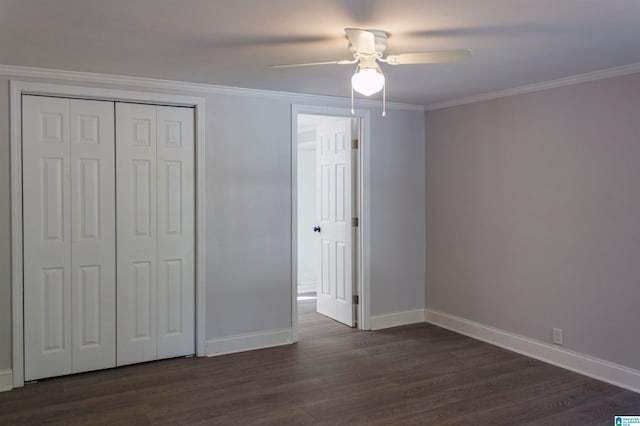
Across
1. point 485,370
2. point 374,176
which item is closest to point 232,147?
point 374,176

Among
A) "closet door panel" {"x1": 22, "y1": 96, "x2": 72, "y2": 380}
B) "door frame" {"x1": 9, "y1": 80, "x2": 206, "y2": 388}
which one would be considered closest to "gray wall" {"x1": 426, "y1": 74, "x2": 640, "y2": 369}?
"door frame" {"x1": 9, "y1": 80, "x2": 206, "y2": 388}

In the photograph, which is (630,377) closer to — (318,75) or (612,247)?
(612,247)

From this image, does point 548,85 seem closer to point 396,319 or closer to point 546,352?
point 546,352

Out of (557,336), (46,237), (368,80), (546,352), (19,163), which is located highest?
(368,80)

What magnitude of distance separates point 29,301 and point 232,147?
1.99m

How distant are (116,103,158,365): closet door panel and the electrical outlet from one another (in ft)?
10.9

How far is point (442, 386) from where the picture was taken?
375cm

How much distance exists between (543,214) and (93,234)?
3.69 metres

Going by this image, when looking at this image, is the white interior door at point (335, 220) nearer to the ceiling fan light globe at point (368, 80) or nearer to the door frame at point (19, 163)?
the door frame at point (19, 163)

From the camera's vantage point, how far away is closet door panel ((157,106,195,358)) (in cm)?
425

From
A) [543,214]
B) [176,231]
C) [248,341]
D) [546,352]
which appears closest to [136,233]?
[176,231]

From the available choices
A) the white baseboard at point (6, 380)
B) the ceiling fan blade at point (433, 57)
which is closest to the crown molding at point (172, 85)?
the ceiling fan blade at point (433, 57)

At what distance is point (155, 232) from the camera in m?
4.23

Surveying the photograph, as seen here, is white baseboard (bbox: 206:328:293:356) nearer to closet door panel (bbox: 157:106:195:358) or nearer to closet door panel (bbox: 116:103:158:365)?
closet door panel (bbox: 157:106:195:358)
